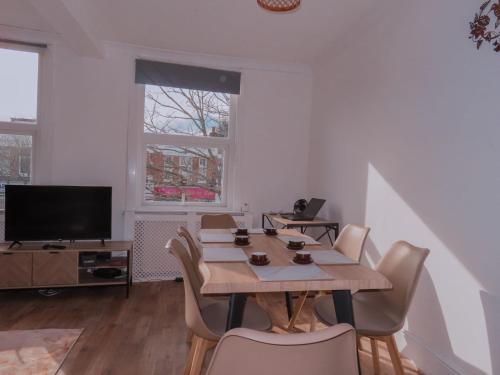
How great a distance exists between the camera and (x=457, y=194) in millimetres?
1895

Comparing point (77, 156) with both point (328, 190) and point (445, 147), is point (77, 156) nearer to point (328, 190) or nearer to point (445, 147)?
point (328, 190)

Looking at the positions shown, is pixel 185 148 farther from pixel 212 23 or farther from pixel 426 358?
pixel 426 358

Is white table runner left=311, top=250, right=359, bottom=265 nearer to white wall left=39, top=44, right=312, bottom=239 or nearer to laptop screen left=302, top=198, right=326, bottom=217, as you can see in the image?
laptop screen left=302, top=198, right=326, bottom=217

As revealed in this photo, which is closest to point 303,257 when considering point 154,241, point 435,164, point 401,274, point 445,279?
point 401,274

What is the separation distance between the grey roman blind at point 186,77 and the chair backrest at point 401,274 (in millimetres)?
2642

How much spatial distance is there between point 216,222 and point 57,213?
1568mm

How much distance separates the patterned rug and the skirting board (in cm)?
227

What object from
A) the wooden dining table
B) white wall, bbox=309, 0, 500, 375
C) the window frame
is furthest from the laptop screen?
the wooden dining table

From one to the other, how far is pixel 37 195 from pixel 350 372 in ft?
10.6

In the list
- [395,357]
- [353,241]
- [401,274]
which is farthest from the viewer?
[353,241]

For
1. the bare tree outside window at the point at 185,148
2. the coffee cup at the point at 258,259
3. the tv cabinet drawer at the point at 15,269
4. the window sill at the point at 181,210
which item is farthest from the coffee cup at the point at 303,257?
the tv cabinet drawer at the point at 15,269

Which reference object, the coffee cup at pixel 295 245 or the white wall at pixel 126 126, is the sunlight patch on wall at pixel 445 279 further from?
the white wall at pixel 126 126

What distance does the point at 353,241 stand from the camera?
7.70 feet

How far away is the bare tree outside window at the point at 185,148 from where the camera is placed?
12.4 ft
